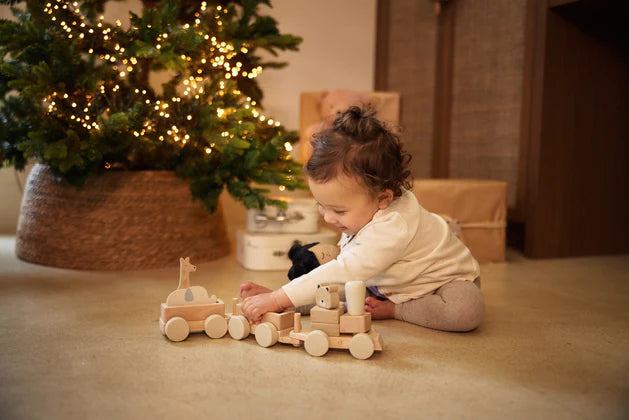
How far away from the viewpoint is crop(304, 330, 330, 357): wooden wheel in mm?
1016

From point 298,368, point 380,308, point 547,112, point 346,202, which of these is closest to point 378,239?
point 346,202

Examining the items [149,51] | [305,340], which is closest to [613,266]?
[305,340]

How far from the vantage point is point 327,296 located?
1.04 metres

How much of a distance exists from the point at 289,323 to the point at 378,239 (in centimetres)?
23

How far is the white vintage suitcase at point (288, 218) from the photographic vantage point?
1856mm

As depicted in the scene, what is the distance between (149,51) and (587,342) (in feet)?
4.08

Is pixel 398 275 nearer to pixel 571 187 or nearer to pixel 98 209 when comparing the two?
pixel 98 209

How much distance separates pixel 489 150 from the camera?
89.5 inches

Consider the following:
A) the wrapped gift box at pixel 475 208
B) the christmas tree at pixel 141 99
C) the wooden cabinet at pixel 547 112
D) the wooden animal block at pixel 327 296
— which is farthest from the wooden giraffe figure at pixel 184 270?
the wooden cabinet at pixel 547 112

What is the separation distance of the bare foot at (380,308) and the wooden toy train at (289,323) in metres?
0.19

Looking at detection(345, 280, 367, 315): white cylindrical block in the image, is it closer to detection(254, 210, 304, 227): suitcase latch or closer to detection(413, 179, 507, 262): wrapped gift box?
detection(254, 210, 304, 227): suitcase latch

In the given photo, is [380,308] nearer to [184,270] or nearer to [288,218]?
[184,270]

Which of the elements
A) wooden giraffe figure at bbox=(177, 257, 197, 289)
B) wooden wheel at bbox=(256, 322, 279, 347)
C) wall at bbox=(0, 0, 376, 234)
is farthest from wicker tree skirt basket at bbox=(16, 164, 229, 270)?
wall at bbox=(0, 0, 376, 234)

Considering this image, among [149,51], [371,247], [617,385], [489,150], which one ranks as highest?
[149,51]
